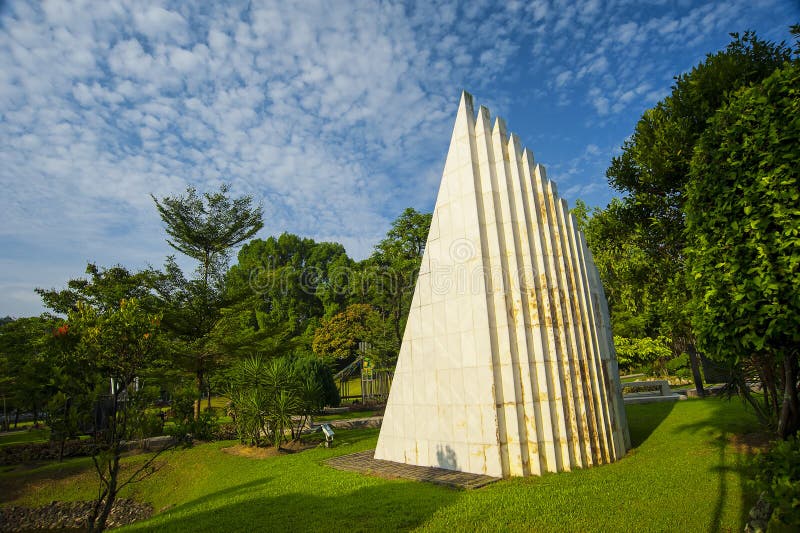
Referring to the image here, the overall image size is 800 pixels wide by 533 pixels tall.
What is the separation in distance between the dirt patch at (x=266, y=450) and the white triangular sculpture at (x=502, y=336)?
16.0 feet

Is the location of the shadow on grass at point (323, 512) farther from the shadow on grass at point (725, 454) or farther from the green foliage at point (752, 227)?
the green foliage at point (752, 227)

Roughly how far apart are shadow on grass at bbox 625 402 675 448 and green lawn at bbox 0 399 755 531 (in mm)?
100

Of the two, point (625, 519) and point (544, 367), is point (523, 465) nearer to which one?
point (544, 367)

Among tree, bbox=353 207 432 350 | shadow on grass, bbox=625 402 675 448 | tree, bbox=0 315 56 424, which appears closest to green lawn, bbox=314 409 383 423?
tree, bbox=353 207 432 350

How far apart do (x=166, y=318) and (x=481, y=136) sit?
18.0 metres

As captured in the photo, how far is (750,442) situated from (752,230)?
237 inches

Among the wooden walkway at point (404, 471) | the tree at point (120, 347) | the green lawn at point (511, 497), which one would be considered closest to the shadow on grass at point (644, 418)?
the green lawn at point (511, 497)

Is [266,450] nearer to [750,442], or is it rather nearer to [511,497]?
[511,497]

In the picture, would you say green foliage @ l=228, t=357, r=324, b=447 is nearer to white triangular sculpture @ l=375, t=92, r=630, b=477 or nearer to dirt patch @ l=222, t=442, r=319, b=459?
dirt patch @ l=222, t=442, r=319, b=459

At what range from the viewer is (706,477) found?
6977 millimetres

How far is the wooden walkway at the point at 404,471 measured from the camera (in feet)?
25.1

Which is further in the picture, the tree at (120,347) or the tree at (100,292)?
the tree at (100,292)

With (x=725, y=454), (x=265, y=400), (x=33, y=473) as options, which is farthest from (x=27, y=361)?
(x=725, y=454)

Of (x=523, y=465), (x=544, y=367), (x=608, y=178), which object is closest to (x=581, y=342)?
(x=544, y=367)
